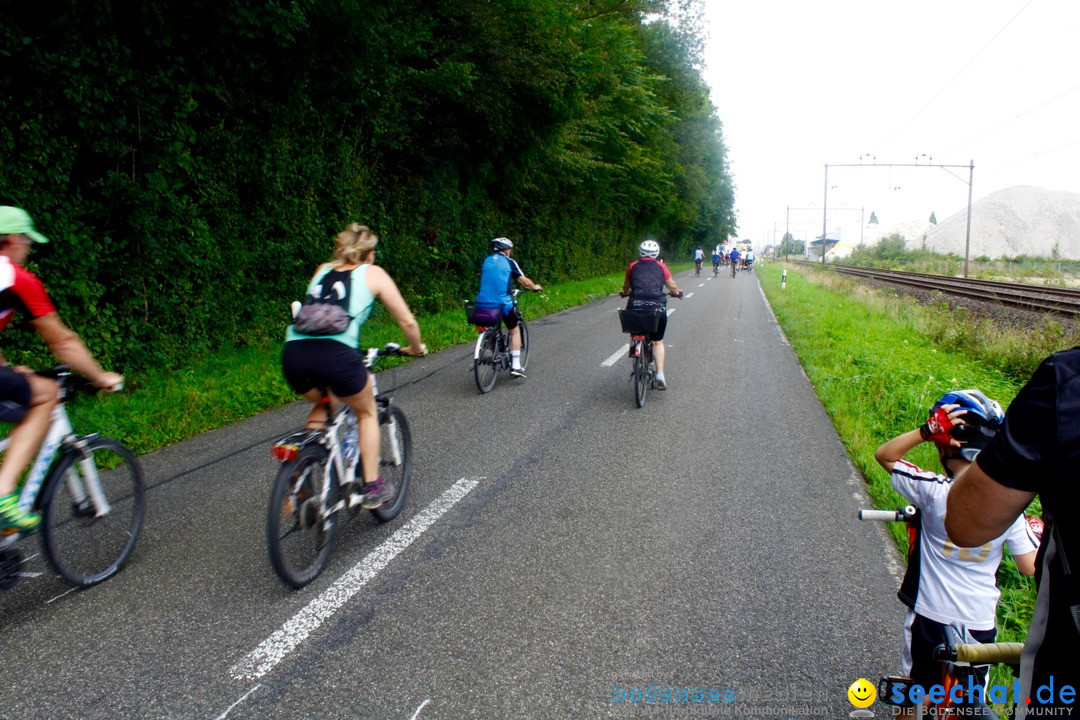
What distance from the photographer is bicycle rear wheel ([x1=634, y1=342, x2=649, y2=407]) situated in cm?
757

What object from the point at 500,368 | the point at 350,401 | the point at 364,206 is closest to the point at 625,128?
the point at 364,206

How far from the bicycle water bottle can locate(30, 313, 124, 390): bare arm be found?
118 cm

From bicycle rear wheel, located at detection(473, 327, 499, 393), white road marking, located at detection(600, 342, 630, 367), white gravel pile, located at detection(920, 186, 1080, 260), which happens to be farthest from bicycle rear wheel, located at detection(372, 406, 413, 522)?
white gravel pile, located at detection(920, 186, 1080, 260)

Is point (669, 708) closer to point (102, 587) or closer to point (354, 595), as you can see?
point (354, 595)

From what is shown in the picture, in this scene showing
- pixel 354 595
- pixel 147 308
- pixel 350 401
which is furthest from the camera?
pixel 147 308

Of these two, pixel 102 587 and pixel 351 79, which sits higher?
pixel 351 79

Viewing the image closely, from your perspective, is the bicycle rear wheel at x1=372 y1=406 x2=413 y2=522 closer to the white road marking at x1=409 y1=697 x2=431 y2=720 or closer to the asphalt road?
the asphalt road

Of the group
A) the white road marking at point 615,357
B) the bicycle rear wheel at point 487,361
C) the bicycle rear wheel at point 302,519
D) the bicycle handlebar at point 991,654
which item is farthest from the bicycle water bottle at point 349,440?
the white road marking at point 615,357

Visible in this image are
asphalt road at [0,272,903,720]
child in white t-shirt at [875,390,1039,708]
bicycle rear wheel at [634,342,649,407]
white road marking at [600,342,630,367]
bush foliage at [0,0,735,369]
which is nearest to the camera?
child in white t-shirt at [875,390,1039,708]

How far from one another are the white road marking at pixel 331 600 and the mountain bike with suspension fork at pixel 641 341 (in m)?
3.36

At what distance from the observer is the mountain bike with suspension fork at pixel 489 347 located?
27.1 ft

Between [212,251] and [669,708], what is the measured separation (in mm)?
8599

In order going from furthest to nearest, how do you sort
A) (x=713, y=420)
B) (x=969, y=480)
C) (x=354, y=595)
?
(x=713, y=420), (x=354, y=595), (x=969, y=480)

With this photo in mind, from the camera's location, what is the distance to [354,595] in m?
3.46
